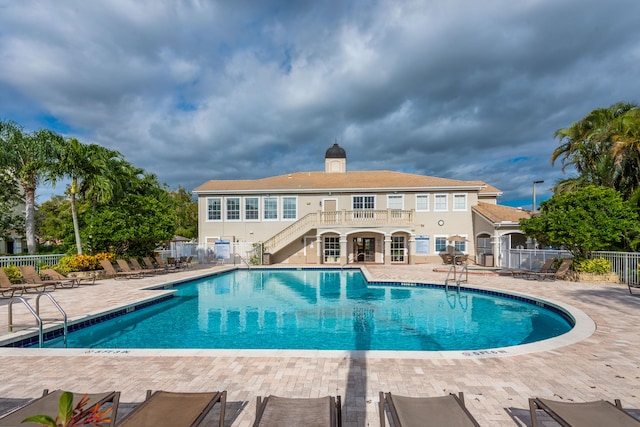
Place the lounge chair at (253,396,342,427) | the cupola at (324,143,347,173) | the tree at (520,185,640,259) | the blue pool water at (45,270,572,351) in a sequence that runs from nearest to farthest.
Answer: the lounge chair at (253,396,342,427) < the blue pool water at (45,270,572,351) < the tree at (520,185,640,259) < the cupola at (324,143,347,173)

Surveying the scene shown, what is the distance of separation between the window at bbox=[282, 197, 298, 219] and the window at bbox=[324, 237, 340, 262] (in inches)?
130

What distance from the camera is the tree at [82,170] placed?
59.6 feet

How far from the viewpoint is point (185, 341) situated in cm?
857

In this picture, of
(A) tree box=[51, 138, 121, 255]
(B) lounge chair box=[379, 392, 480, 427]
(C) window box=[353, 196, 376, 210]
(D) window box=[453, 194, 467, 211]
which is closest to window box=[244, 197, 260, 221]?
(C) window box=[353, 196, 376, 210]

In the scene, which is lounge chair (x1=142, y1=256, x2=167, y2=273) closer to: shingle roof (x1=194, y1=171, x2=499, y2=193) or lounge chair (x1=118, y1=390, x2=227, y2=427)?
shingle roof (x1=194, y1=171, x2=499, y2=193)

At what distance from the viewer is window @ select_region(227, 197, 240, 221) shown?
27.9 metres

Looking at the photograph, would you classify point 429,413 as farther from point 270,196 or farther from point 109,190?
point 270,196

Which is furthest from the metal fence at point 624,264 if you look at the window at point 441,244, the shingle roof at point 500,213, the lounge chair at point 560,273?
the window at point 441,244

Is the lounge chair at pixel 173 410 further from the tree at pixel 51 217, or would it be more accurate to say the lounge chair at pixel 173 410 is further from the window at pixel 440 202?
the tree at pixel 51 217

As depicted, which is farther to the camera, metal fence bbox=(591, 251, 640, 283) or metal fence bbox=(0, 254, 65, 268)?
metal fence bbox=(0, 254, 65, 268)

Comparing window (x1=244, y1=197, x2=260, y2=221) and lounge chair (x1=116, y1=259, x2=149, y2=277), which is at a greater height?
window (x1=244, y1=197, x2=260, y2=221)

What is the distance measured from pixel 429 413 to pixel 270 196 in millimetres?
25134

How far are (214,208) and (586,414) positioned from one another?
27.4m

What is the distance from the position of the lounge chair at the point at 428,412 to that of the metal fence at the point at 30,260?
63.5 feet
